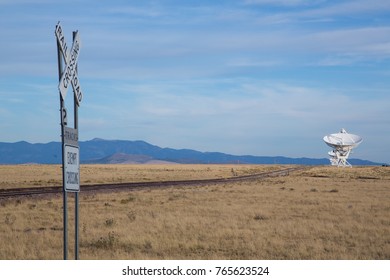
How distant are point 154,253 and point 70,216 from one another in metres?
9.05

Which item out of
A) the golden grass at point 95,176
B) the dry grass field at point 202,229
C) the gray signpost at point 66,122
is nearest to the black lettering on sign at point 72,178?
the gray signpost at point 66,122

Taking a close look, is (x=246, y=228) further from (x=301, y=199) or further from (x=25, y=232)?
(x=301, y=199)

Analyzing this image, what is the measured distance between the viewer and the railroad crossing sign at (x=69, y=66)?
10.4 meters

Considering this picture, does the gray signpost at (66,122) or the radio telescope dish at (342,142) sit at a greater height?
the radio telescope dish at (342,142)

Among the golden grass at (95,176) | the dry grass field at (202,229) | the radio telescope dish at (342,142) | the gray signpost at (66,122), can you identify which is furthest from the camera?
the radio telescope dish at (342,142)

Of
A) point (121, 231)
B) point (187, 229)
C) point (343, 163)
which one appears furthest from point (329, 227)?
point (343, 163)

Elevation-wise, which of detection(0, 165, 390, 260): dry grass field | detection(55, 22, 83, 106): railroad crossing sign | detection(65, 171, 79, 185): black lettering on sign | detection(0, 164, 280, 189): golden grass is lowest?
detection(0, 165, 390, 260): dry grass field

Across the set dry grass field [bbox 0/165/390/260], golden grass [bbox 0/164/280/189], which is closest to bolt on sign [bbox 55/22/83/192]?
dry grass field [bbox 0/165/390/260]

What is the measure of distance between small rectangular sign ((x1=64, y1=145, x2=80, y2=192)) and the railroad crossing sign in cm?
92

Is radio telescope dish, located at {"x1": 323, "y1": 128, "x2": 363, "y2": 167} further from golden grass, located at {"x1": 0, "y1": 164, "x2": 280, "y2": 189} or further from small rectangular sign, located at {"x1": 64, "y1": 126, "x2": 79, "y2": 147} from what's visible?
small rectangular sign, located at {"x1": 64, "y1": 126, "x2": 79, "y2": 147}

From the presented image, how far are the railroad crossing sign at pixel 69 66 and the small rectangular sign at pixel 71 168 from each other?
0.92 meters

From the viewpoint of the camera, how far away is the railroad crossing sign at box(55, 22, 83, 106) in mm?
10438

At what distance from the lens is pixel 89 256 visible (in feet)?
49.6

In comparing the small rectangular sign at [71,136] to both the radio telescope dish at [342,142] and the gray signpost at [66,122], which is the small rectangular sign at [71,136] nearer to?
the gray signpost at [66,122]
